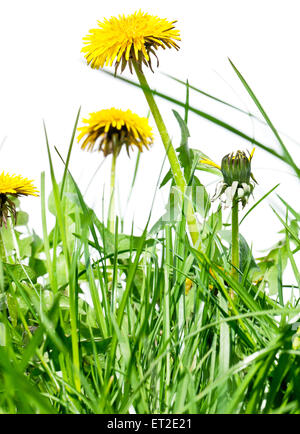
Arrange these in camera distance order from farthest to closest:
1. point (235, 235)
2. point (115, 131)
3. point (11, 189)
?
point (115, 131), point (11, 189), point (235, 235)

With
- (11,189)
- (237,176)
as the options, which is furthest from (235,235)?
(11,189)

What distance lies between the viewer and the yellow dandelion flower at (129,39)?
34.9 inches

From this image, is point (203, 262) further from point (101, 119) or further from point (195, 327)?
point (101, 119)

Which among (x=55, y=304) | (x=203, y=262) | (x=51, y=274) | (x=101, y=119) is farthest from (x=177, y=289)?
(x=101, y=119)

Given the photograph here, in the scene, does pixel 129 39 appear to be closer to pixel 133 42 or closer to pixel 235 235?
pixel 133 42

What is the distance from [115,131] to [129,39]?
0.60 feet

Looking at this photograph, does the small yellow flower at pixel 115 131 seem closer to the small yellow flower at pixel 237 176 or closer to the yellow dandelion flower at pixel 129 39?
Result: the yellow dandelion flower at pixel 129 39

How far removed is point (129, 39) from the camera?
2.90ft

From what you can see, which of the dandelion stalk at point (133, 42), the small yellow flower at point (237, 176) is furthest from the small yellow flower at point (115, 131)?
the small yellow flower at point (237, 176)

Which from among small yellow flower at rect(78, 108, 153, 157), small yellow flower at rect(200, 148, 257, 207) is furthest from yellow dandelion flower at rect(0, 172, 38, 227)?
small yellow flower at rect(200, 148, 257, 207)

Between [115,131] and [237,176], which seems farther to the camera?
[115,131]

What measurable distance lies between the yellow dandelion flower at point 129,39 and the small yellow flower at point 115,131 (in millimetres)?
89

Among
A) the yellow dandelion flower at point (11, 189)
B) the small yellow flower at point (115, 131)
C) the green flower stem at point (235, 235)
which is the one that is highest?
the small yellow flower at point (115, 131)

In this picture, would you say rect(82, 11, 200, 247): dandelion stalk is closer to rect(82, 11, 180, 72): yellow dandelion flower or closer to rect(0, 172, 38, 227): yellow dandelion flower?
rect(82, 11, 180, 72): yellow dandelion flower
